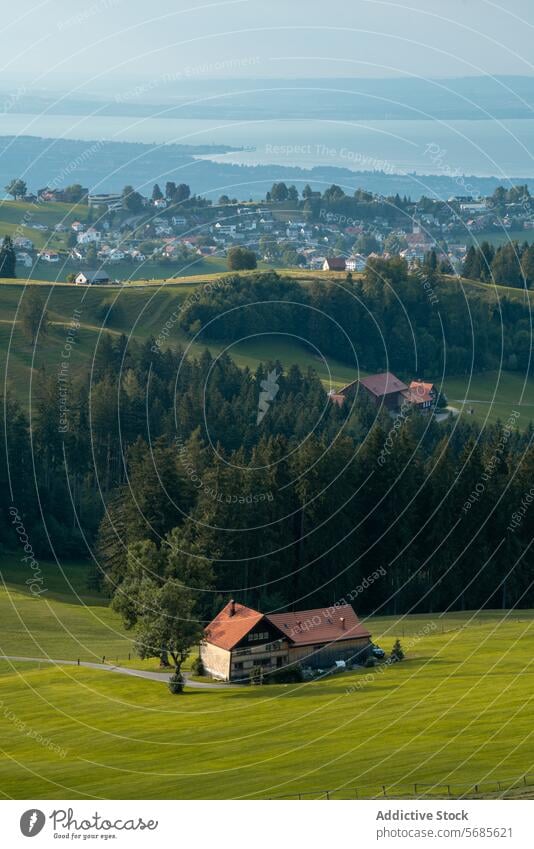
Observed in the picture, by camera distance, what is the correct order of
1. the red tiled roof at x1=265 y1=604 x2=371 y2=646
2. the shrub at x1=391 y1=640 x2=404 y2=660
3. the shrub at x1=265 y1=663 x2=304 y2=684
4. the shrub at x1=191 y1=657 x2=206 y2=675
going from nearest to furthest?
1. the shrub at x1=265 y1=663 x2=304 y2=684
2. the shrub at x1=391 y1=640 x2=404 y2=660
3. the shrub at x1=191 y1=657 x2=206 y2=675
4. the red tiled roof at x1=265 y1=604 x2=371 y2=646

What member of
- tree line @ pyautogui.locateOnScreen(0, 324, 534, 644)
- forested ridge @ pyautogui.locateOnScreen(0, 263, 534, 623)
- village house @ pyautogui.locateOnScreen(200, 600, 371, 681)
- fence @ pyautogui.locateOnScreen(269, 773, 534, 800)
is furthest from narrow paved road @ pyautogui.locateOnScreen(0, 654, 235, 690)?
fence @ pyautogui.locateOnScreen(269, 773, 534, 800)

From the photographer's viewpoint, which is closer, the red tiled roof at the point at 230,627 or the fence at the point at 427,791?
the fence at the point at 427,791

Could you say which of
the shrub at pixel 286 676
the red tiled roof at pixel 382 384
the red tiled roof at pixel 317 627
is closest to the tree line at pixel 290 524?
the red tiled roof at pixel 317 627

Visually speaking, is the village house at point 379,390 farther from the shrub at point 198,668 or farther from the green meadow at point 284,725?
the shrub at point 198,668

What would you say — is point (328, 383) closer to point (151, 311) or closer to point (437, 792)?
point (151, 311)

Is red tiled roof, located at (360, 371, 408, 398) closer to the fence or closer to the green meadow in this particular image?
the green meadow

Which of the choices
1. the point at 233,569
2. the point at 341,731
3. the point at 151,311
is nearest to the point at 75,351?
the point at 151,311
